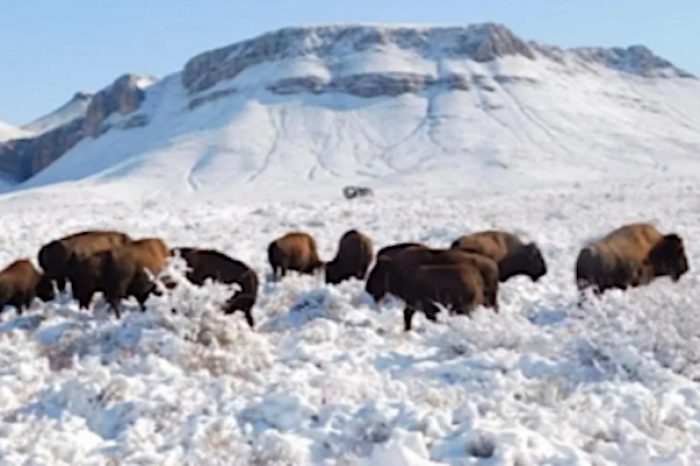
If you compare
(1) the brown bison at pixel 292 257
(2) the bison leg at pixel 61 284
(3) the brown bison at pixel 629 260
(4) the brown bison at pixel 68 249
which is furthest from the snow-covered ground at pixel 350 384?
(1) the brown bison at pixel 292 257

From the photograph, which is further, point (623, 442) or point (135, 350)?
point (135, 350)

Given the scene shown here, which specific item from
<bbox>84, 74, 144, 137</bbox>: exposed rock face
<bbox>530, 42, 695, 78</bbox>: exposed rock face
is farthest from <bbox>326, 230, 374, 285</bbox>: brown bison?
<bbox>530, 42, 695, 78</bbox>: exposed rock face

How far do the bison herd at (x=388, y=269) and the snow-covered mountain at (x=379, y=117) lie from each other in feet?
190

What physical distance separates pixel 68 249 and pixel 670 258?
9382 mm

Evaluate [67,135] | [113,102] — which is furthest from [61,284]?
[67,135]

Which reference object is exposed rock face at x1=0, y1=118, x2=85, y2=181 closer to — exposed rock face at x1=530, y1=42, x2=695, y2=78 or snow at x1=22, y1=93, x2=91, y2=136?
snow at x1=22, y1=93, x2=91, y2=136

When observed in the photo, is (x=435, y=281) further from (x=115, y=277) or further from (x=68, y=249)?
(x=68, y=249)

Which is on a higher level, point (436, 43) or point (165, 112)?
point (436, 43)

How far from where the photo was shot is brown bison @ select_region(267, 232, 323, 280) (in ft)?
52.0

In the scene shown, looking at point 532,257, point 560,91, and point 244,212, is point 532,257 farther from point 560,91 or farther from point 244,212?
point 560,91

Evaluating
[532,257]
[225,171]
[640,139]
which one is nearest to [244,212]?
[532,257]

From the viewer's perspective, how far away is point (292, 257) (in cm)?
1592

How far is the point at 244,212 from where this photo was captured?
3431cm

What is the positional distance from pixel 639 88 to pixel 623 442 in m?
127
